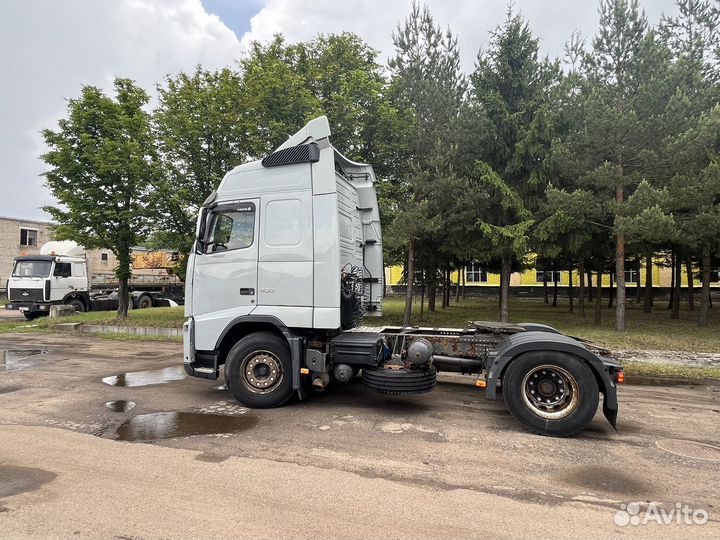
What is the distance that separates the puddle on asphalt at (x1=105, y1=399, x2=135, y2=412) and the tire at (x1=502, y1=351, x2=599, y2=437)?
206 inches

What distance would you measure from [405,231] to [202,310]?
877 cm

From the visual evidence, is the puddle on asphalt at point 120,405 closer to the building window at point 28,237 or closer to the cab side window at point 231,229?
the cab side window at point 231,229

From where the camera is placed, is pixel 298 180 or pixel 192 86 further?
pixel 192 86

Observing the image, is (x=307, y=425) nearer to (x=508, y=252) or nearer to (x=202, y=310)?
(x=202, y=310)

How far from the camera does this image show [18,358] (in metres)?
10.4

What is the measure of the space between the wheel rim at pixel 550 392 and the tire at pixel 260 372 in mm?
3137

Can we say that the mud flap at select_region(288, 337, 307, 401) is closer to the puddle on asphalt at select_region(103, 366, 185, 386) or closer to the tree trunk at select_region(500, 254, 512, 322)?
Answer: the puddle on asphalt at select_region(103, 366, 185, 386)

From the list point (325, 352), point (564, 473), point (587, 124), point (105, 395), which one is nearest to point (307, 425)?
point (325, 352)

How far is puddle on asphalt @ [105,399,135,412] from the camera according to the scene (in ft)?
20.4

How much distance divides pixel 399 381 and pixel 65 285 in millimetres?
19738

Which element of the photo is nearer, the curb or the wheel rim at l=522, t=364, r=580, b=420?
the wheel rim at l=522, t=364, r=580, b=420

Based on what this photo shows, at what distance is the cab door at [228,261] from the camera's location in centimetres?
625

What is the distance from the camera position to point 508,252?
48.8 feet

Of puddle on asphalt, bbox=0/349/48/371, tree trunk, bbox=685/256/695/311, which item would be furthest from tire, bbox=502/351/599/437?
tree trunk, bbox=685/256/695/311
